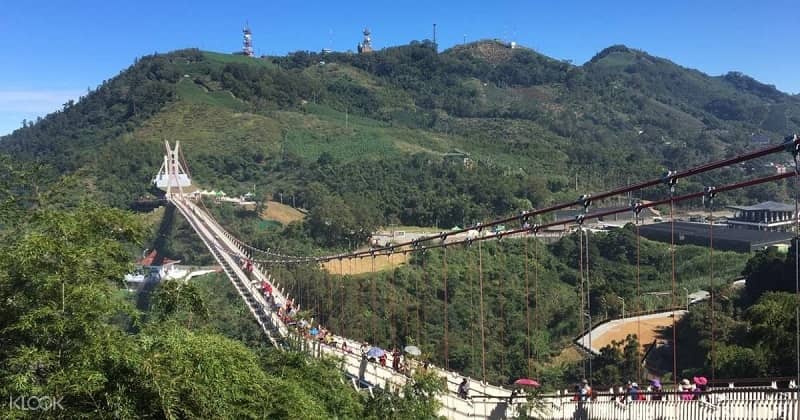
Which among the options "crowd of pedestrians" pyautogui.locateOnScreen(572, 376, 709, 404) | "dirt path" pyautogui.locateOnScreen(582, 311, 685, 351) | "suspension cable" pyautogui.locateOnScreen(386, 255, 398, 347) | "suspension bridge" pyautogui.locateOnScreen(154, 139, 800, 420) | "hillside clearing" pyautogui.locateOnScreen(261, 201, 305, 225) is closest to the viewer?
"suspension bridge" pyautogui.locateOnScreen(154, 139, 800, 420)

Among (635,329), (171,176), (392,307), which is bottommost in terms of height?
(635,329)

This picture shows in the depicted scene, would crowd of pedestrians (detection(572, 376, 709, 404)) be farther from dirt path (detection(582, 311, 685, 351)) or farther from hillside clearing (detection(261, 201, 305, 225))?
hillside clearing (detection(261, 201, 305, 225))

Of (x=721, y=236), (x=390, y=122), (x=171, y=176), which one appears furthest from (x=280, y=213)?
(x=390, y=122)

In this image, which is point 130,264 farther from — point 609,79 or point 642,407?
point 609,79

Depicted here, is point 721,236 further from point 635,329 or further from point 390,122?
point 390,122

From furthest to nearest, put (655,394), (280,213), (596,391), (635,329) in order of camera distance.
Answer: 1. (280,213)
2. (635,329)
3. (596,391)
4. (655,394)

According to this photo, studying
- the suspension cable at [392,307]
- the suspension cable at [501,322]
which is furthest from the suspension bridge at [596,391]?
the suspension cable at [501,322]

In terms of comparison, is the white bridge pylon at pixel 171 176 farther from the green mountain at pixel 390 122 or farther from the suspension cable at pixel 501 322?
the suspension cable at pixel 501 322

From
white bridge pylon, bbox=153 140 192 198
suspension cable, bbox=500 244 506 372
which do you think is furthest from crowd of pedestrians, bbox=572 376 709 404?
white bridge pylon, bbox=153 140 192 198
